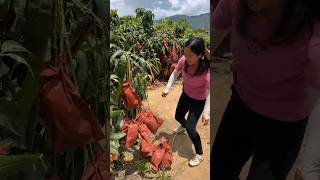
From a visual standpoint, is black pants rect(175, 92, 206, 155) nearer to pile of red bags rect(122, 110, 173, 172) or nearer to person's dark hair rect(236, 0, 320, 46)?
pile of red bags rect(122, 110, 173, 172)

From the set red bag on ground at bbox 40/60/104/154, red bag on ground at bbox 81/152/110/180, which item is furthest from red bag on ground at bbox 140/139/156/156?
red bag on ground at bbox 40/60/104/154

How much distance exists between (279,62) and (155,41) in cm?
565

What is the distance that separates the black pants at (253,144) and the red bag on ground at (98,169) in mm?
243

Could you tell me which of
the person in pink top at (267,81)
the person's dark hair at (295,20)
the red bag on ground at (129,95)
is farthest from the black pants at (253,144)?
the red bag on ground at (129,95)

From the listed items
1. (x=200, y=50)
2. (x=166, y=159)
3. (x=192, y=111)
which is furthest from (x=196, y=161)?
(x=200, y=50)

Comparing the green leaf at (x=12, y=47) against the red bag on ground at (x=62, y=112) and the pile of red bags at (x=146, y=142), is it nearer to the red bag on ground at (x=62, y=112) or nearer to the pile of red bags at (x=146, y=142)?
the red bag on ground at (x=62, y=112)

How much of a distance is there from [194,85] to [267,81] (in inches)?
79.5

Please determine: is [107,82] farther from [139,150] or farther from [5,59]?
[139,150]

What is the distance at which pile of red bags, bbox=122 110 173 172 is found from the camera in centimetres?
277

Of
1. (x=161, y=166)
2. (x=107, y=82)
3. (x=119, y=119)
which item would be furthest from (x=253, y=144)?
(x=161, y=166)

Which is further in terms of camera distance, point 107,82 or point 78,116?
point 107,82

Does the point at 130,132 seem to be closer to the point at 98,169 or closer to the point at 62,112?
the point at 98,169

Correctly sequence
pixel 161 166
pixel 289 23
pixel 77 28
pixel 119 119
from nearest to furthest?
pixel 77 28, pixel 289 23, pixel 119 119, pixel 161 166

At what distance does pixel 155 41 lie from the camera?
6.37m
